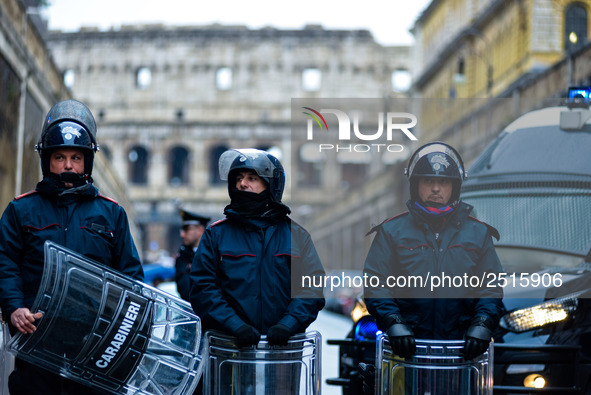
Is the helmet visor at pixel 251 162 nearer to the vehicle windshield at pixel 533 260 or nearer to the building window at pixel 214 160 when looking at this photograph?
the vehicle windshield at pixel 533 260

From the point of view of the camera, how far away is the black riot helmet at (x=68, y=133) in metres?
5.97

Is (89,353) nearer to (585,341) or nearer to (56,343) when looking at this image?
(56,343)

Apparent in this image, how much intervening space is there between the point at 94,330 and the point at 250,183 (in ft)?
3.73

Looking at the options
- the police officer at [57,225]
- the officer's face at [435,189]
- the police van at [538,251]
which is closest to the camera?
the police officer at [57,225]

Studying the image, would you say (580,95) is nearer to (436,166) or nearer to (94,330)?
(436,166)

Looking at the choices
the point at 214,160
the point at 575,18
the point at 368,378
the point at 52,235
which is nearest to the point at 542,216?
the point at 368,378

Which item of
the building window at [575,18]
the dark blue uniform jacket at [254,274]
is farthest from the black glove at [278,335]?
the building window at [575,18]

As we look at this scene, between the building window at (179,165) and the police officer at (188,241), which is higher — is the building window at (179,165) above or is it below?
above

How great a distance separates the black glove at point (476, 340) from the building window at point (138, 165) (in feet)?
287

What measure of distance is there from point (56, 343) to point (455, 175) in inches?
92.5

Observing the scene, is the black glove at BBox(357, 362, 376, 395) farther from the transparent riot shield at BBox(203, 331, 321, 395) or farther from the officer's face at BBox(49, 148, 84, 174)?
the officer's face at BBox(49, 148, 84, 174)

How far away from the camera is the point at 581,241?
7.69m

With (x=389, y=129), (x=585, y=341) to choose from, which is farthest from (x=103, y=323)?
(x=585, y=341)

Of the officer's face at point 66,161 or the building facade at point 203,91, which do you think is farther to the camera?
the building facade at point 203,91
